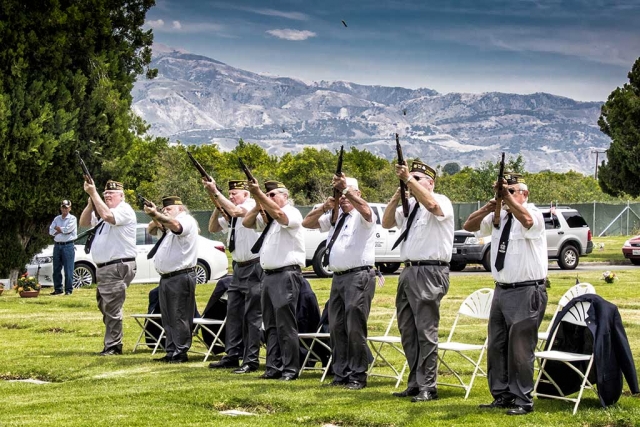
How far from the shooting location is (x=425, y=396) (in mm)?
9938

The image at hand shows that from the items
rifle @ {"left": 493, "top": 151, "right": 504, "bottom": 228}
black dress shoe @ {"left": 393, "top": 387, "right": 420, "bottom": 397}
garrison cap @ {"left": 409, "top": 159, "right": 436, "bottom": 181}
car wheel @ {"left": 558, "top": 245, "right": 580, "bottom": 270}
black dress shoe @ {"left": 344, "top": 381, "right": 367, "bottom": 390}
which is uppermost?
garrison cap @ {"left": 409, "top": 159, "right": 436, "bottom": 181}

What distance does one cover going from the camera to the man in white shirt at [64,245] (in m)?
22.6

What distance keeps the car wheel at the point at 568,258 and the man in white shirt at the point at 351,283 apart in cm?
1987

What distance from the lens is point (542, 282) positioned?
9.55 m

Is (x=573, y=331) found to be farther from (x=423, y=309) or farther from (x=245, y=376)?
(x=245, y=376)

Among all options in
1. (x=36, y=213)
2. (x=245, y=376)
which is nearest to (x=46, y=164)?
(x=36, y=213)

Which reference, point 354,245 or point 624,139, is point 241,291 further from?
point 624,139

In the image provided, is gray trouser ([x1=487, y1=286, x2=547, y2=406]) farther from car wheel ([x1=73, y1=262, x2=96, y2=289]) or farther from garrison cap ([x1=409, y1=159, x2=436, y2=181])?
car wheel ([x1=73, y1=262, x2=96, y2=289])

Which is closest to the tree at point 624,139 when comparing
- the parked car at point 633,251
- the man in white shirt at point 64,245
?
the parked car at point 633,251

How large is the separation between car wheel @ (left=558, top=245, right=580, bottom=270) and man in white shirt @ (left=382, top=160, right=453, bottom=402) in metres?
20.7

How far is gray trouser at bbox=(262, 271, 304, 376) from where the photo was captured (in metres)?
11.7

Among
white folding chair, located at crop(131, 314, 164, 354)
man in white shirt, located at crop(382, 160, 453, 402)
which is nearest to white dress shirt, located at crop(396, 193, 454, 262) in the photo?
man in white shirt, located at crop(382, 160, 453, 402)

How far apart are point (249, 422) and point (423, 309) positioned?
197 cm

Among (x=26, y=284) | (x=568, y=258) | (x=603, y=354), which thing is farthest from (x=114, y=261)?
(x=568, y=258)
